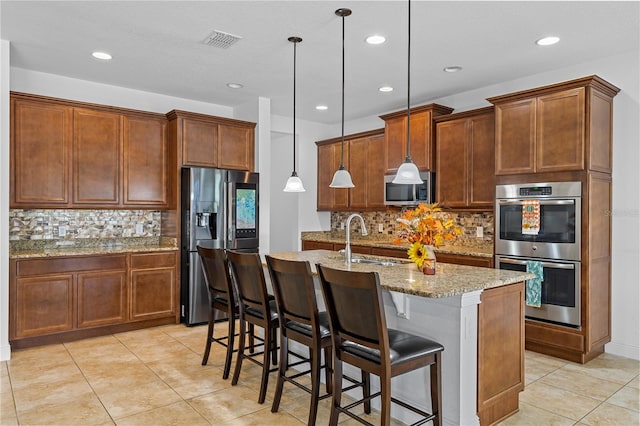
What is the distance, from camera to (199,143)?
5125 millimetres

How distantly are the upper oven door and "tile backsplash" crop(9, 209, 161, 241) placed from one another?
396cm

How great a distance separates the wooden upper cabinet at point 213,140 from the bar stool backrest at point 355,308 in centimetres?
333

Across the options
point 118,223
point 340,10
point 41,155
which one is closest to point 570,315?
point 340,10

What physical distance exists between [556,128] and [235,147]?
3.52 meters

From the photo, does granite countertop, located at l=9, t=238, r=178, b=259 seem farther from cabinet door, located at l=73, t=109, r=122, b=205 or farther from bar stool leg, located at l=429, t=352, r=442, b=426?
bar stool leg, located at l=429, t=352, r=442, b=426

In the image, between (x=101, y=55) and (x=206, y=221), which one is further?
(x=206, y=221)

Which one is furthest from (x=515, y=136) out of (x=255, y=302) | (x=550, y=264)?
(x=255, y=302)

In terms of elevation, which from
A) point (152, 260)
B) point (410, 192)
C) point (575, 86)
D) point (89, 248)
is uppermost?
point (575, 86)

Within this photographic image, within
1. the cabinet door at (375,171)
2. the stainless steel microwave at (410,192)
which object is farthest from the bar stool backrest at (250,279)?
the cabinet door at (375,171)

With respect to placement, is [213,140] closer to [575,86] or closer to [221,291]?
[221,291]

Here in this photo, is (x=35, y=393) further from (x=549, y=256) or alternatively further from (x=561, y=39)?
(x=561, y=39)

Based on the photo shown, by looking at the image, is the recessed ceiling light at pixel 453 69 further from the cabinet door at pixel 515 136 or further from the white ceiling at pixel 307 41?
the cabinet door at pixel 515 136

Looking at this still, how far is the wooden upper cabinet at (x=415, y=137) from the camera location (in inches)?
202

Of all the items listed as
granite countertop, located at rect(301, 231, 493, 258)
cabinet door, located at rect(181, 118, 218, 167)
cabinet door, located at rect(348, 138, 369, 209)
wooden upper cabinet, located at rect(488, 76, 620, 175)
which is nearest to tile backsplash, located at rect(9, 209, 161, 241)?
cabinet door, located at rect(181, 118, 218, 167)
